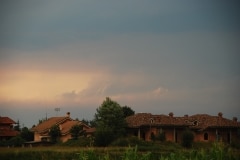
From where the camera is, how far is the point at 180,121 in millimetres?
53438

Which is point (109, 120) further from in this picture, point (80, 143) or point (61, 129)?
point (61, 129)

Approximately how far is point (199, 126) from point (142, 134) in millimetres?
7719

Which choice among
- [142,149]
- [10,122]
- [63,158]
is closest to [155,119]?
[142,149]

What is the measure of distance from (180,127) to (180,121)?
4.16 ft

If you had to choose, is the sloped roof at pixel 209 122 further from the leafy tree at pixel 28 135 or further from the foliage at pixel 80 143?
the leafy tree at pixel 28 135

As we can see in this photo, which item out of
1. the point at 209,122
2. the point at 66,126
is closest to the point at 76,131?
the point at 66,126

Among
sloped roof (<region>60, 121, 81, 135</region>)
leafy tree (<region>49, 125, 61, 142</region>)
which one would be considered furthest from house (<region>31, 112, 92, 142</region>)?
leafy tree (<region>49, 125, 61, 142</region>)

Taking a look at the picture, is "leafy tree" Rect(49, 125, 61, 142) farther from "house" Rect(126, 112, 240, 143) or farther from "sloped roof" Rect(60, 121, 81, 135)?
"house" Rect(126, 112, 240, 143)

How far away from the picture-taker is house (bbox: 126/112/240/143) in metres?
51.2

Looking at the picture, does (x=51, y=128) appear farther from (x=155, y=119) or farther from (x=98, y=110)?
(x=155, y=119)

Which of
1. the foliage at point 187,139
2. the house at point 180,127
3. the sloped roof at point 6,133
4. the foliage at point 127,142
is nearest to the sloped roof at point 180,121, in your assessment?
the house at point 180,127

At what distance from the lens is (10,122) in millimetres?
53719

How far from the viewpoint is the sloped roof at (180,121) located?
5138cm

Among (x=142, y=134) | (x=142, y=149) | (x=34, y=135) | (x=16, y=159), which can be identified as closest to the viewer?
(x=16, y=159)
